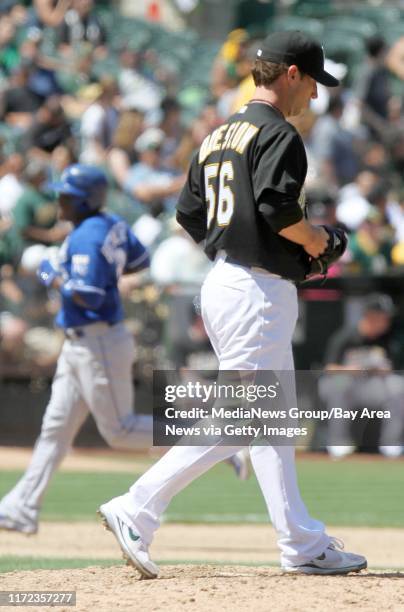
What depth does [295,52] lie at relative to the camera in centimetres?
536

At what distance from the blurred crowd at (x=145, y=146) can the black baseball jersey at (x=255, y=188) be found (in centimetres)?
637

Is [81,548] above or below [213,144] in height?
below

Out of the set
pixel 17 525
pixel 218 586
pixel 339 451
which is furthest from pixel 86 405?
pixel 339 451

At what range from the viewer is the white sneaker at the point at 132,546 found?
204 inches

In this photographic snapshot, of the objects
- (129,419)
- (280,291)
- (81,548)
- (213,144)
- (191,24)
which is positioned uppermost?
(191,24)

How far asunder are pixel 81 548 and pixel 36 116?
9557 mm

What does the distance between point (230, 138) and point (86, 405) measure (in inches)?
119

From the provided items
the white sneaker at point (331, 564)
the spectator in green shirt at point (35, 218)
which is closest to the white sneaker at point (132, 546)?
the white sneaker at point (331, 564)

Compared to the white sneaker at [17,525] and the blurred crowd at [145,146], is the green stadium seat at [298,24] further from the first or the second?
the white sneaker at [17,525]

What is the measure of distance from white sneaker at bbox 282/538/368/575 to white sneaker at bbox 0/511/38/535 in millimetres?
2667

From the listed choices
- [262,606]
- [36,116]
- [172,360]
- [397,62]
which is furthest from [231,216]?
[397,62]

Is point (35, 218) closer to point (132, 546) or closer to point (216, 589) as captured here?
point (132, 546)

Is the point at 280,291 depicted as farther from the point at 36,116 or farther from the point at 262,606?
the point at 36,116

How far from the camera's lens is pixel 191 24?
20781 millimetres
